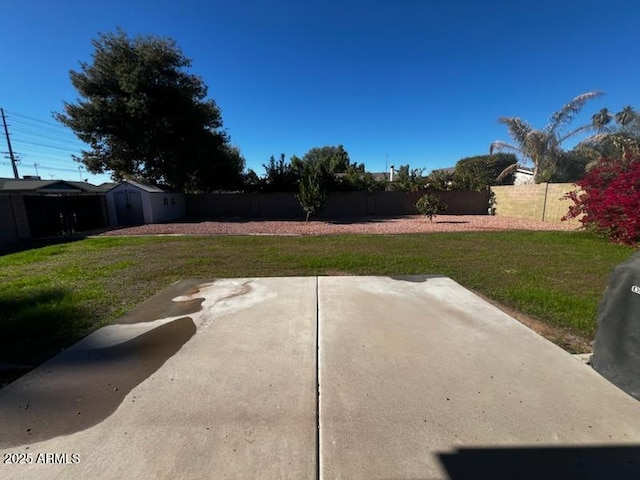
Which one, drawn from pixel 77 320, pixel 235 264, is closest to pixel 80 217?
pixel 235 264

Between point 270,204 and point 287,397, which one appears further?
point 270,204

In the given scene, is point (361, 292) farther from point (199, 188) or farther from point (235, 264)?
point (199, 188)

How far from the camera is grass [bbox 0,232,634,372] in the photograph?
3732mm

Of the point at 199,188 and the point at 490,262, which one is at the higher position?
the point at 199,188

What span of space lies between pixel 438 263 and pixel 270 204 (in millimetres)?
15308

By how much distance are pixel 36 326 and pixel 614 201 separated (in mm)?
12627

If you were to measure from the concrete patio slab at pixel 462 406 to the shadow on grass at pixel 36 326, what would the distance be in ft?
8.67

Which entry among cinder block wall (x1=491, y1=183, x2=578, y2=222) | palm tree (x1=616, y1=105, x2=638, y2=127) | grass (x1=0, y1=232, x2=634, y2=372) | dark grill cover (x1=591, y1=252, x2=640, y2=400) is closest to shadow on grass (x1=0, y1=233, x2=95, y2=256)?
grass (x1=0, y1=232, x2=634, y2=372)

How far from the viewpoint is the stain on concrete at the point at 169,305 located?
3736 millimetres

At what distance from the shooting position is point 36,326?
358 cm

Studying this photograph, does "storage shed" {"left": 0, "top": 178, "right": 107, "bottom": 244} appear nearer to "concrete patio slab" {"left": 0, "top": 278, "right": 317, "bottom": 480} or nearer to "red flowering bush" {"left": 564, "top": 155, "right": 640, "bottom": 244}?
"concrete patio slab" {"left": 0, "top": 278, "right": 317, "bottom": 480}

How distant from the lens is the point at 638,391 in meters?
2.19

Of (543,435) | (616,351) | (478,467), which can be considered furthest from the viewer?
(616,351)

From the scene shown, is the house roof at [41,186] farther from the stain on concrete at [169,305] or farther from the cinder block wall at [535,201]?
the cinder block wall at [535,201]
